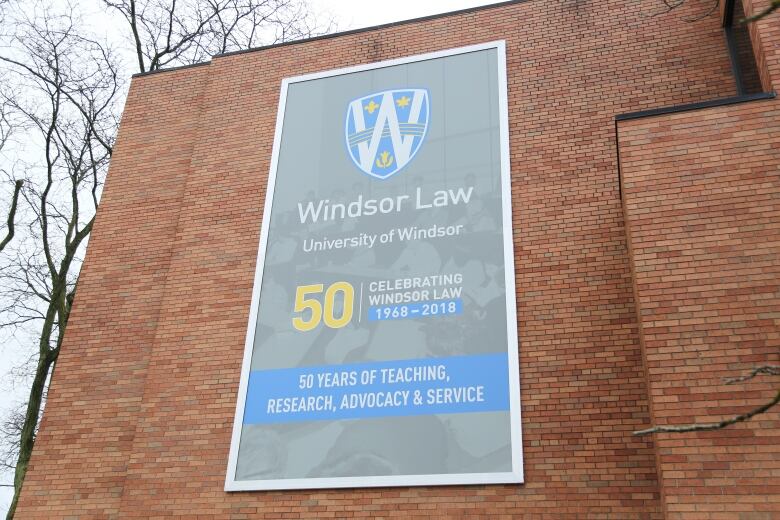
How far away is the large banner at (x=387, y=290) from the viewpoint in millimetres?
9188

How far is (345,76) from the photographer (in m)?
12.3

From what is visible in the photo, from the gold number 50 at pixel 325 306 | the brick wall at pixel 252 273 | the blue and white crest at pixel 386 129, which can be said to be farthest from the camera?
the blue and white crest at pixel 386 129

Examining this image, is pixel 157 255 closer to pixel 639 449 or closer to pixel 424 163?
pixel 424 163

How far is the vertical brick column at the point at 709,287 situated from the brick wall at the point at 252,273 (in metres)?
1.19

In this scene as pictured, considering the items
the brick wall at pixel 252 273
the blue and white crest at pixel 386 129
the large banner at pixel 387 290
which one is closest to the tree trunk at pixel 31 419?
the brick wall at pixel 252 273

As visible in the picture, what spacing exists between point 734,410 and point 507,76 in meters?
5.88

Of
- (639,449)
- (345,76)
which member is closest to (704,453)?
(639,449)

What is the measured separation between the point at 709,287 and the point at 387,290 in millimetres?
3867

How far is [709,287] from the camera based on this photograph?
25.8 ft

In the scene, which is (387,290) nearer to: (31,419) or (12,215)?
(31,419)

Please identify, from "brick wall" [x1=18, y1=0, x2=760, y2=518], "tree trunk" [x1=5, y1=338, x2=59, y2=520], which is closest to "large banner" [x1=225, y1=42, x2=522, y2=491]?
"brick wall" [x1=18, y1=0, x2=760, y2=518]

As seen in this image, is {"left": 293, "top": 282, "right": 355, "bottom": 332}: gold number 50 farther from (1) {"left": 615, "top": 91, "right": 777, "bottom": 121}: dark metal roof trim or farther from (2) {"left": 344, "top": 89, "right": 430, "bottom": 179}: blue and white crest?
(1) {"left": 615, "top": 91, "right": 777, "bottom": 121}: dark metal roof trim

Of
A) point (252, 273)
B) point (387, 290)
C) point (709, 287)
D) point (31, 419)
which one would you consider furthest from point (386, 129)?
point (31, 419)

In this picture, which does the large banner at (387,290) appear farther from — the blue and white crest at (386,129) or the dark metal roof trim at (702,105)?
the dark metal roof trim at (702,105)
